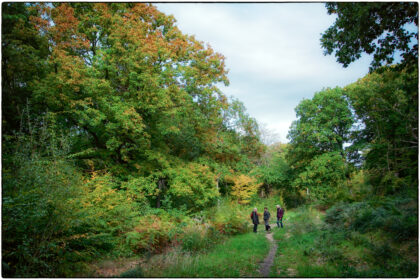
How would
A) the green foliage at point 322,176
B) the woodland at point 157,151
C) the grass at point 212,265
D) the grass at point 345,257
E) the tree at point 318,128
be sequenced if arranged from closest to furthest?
1. the grass at point 345,257
2. the woodland at point 157,151
3. the grass at point 212,265
4. the tree at point 318,128
5. the green foliage at point 322,176

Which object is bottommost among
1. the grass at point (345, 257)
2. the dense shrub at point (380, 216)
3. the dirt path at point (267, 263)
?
the dirt path at point (267, 263)

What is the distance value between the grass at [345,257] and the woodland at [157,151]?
0.12 ft

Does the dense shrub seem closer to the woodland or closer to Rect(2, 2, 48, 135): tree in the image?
the woodland

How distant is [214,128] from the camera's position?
12.9 meters

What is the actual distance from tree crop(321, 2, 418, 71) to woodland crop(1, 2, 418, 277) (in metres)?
0.03

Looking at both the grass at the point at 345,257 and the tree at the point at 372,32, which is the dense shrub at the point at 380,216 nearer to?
the grass at the point at 345,257

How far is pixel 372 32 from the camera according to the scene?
459 cm

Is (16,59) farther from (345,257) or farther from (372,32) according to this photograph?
(345,257)

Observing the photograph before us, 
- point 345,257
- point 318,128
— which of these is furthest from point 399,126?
point 318,128

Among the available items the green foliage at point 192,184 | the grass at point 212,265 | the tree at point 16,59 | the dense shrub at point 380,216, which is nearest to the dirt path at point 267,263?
the grass at point 212,265

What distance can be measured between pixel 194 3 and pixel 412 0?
165 inches

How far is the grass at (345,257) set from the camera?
402 centimetres

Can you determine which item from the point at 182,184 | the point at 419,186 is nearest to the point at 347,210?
the point at 419,186

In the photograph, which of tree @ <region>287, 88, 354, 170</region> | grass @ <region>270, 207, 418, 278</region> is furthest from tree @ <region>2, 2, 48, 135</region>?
tree @ <region>287, 88, 354, 170</region>
